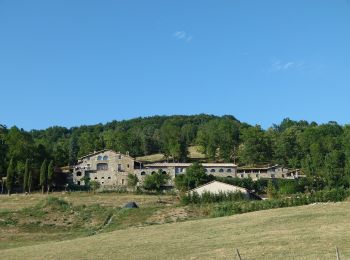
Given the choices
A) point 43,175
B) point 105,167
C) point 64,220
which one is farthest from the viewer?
point 105,167

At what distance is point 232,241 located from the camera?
99.2 feet

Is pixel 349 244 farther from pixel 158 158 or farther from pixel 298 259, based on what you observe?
pixel 158 158

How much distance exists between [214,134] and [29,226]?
9392 cm

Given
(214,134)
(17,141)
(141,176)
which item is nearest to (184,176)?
(141,176)

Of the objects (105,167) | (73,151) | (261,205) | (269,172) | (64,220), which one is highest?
(73,151)

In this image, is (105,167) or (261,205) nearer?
(261,205)

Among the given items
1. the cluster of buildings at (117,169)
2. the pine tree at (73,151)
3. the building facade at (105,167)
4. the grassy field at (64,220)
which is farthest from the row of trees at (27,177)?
the pine tree at (73,151)

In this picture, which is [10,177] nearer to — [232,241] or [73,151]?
[73,151]

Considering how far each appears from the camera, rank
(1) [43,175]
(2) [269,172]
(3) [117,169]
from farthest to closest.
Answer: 1. (2) [269,172]
2. (3) [117,169]
3. (1) [43,175]

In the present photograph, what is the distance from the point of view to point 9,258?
102 feet

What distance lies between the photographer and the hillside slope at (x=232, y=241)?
2519 centimetres

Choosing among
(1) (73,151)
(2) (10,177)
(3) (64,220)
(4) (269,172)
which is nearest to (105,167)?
(2) (10,177)

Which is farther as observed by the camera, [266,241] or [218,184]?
[218,184]

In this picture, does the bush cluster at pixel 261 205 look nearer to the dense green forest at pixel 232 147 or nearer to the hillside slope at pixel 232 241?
the hillside slope at pixel 232 241
